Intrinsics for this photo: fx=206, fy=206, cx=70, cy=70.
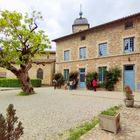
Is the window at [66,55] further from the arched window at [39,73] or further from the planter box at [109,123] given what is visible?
the planter box at [109,123]

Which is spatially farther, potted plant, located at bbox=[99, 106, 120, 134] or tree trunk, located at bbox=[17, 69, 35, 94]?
tree trunk, located at bbox=[17, 69, 35, 94]

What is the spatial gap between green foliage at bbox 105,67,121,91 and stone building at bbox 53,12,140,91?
459mm

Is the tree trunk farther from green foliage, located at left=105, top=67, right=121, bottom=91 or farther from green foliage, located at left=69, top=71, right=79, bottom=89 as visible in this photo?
green foliage, located at left=105, top=67, right=121, bottom=91

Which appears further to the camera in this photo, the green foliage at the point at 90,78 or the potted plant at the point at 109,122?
the green foliage at the point at 90,78

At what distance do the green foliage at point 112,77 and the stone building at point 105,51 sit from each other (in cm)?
46

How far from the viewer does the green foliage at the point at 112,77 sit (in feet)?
74.0

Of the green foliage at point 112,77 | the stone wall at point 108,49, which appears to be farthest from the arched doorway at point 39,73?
the green foliage at point 112,77

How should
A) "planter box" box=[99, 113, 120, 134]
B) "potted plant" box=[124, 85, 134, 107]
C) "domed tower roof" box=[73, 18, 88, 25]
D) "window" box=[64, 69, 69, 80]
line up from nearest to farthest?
"planter box" box=[99, 113, 120, 134], "potted plant" box=[124, 85, 134, 107], "window" box=[64, 69, 69, 80], "domed tower roof" box=[73, 18, 88, 25]

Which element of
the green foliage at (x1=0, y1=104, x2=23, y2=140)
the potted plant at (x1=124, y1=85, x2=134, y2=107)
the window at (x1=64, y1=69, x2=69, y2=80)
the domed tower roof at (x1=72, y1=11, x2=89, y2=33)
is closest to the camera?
the green foliage at (x1=0, y1=104, x2=23, y2=140)

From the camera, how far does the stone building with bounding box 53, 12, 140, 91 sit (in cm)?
2148

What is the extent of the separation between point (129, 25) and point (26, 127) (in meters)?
18.0

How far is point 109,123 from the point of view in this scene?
21.2 feet

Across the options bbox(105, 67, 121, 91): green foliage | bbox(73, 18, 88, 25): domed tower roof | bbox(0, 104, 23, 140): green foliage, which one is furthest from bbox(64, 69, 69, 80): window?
bbox(0, 104, 23, 140): green foliage

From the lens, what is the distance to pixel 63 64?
30.8 metres
